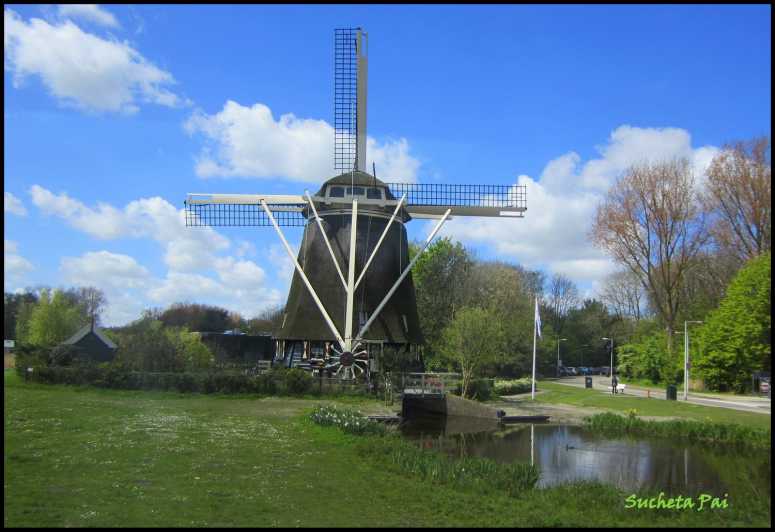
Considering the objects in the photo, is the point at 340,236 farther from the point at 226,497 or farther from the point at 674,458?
the point at 226,497

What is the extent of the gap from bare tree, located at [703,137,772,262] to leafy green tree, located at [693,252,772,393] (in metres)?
2.45

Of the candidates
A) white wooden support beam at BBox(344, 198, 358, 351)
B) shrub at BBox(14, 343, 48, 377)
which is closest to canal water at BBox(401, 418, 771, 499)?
white wooden support beam at BBox(344, 198, 358, 351)

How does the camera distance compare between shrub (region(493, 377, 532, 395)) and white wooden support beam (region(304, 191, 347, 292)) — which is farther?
shrub (region(493, 377, 532, 395))

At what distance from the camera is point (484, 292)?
59500 mm

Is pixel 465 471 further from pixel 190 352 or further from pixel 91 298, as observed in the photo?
pixel 91 298

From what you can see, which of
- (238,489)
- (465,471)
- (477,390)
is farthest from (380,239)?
(238,489)

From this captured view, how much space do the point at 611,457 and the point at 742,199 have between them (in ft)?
104

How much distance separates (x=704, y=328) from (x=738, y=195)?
29.3ft

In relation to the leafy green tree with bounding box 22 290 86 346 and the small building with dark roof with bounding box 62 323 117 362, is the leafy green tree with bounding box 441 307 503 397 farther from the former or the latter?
the leafy green tree with bounding box 22 290 86 346

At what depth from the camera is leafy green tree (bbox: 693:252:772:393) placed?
4166 cm

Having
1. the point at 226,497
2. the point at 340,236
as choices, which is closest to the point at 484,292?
the point at 340,236

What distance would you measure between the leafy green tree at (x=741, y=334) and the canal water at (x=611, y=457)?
20.8 meters

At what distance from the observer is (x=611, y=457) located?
19.3m

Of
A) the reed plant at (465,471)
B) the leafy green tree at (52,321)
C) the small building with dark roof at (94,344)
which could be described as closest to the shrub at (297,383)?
the reed plant at (465,471)
